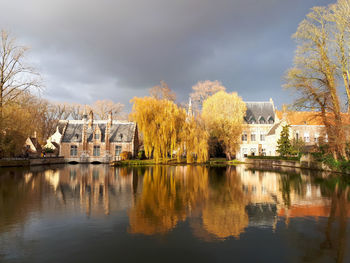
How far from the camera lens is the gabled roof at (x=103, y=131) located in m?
44.4

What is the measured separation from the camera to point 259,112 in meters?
51.6

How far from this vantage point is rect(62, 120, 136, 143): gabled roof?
44375 millimetres

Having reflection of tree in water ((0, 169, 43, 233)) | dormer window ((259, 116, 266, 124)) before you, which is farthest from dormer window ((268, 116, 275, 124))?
reflection of tree in water ((0, 169, 43, 233))

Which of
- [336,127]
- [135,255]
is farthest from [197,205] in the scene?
[336,127]

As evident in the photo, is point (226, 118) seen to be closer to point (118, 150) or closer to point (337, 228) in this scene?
point (118, 150)

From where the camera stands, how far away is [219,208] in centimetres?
898

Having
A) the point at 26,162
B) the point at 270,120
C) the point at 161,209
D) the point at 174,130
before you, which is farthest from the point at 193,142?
the point at 161,209

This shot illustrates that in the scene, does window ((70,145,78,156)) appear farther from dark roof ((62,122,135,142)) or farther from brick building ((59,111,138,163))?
dark roof ((62,122,135,142))

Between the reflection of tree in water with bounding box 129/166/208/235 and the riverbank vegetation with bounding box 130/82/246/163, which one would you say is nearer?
the reflection of tree in water with bounding box 129/166/208/235

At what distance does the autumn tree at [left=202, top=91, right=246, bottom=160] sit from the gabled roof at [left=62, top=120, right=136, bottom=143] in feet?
47.1

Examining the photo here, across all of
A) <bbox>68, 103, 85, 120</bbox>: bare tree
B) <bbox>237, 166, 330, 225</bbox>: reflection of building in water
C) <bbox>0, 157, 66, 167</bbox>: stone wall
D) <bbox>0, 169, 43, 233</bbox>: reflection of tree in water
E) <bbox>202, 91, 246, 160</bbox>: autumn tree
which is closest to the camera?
<bbox>0, 169, 43, 233</bbox>: reflection of tree in water

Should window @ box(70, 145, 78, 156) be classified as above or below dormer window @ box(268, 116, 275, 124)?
below

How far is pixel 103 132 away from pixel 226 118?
2275cm

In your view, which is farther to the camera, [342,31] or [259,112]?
[259,112]
